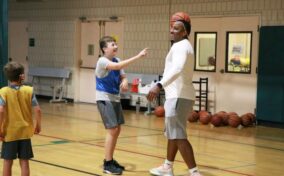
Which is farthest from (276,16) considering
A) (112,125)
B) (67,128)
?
(112,125)

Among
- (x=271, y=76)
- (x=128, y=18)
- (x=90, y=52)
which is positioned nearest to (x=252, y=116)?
(x=271, y=76)

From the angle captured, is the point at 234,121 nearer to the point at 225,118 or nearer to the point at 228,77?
the point at 225,118

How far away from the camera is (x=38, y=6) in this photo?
17000mm

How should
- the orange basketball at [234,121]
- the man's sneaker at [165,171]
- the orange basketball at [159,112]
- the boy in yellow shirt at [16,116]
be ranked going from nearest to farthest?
the boy in yellow shirt at [16,116]
the man's sneaker at [165,171]
the orange basketball at [234,121]
the orange basketball at [159,112]

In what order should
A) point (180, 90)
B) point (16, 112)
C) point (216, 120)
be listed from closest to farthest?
point (16, 112), point (180, 90), point (216, 120)

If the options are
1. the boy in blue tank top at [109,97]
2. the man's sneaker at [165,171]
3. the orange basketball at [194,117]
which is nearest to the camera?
the man's sneaker at [165,171]

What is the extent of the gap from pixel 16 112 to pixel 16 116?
0.04 m

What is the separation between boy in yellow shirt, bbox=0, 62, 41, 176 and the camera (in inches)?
188

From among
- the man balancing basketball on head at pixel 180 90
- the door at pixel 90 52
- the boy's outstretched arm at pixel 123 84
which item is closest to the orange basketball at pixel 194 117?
the door at pixel 90 52

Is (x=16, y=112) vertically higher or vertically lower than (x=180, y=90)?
lower

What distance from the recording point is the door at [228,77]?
11.9m

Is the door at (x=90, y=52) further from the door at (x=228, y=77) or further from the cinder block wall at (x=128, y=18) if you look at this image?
the door at (x=228, y=77)

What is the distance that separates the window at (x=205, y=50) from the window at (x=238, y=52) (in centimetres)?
41

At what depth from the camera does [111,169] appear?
6.23 metres
